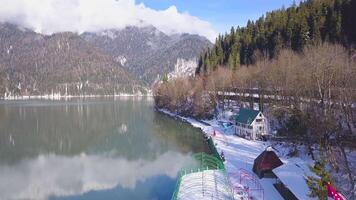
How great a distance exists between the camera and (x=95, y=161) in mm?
45781

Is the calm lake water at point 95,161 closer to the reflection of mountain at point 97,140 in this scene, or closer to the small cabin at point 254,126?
the reflection of mountain at point 97,140

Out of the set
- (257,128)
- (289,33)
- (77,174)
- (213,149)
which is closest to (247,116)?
(257,128)

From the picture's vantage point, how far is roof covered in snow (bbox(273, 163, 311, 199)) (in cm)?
2359

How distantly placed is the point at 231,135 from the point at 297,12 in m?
54.3

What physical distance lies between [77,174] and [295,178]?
21.4m

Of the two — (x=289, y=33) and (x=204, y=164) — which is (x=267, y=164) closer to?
(x=204, y=164)

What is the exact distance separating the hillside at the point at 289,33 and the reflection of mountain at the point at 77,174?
37.4 m

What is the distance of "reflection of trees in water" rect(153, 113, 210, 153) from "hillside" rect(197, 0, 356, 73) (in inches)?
1022

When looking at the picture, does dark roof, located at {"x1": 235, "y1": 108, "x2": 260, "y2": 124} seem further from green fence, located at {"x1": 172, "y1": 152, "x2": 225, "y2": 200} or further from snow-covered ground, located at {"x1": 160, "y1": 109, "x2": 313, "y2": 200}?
green fence, located at {"x1": 172, "y1": 152, "x2": 225, "y2": 200}

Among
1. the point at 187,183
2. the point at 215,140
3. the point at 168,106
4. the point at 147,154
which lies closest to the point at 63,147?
the point at 147,154

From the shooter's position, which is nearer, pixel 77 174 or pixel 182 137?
pixel 77 174

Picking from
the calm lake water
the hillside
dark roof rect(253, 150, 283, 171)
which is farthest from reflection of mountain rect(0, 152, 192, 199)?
the hillside

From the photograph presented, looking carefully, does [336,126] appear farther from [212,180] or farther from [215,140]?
[215,140]

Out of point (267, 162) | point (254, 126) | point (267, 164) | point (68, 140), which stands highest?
point (254, 126)
